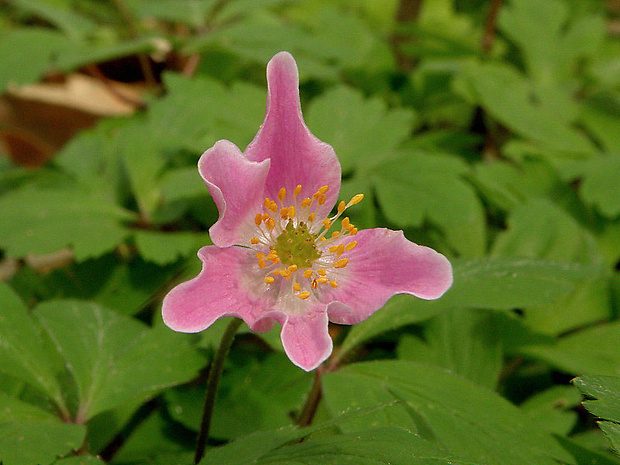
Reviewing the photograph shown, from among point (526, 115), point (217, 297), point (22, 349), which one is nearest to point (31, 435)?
point (22, 349)

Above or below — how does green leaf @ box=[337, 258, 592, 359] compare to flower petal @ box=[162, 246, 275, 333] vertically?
below

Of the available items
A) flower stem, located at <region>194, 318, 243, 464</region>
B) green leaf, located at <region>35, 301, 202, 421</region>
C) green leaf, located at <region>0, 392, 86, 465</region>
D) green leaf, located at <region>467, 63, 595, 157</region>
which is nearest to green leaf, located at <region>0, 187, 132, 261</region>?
green leaf, located at <region>35, 301, 202, 421</region>

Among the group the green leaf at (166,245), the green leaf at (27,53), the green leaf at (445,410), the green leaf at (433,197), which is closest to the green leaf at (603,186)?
the green leaf at (433,197)

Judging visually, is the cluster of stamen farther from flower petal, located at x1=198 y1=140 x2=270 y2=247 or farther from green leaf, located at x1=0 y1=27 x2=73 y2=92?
green leaf, located at x1=0 y1=27 x2=73 y2=92

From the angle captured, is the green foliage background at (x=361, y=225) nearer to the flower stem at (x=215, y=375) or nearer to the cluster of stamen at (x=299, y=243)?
the flower stem at (x=215, y=375)

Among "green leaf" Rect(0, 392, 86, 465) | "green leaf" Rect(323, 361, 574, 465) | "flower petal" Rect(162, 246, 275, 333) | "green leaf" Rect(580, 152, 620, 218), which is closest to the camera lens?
"flower petal" Rect(162, 246, 275, 333)

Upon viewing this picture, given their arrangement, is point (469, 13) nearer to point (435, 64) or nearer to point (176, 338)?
point (435, 64)
